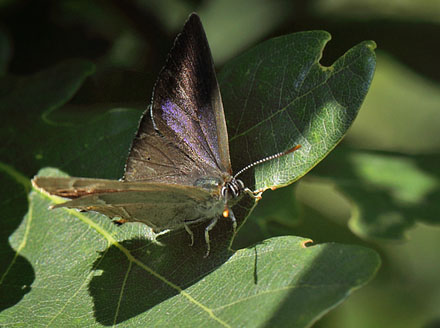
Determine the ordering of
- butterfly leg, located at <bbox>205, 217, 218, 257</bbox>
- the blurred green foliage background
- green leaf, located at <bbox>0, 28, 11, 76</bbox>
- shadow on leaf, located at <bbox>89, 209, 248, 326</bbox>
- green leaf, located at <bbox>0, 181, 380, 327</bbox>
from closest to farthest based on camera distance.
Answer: green leaf, located at <bbox>0, 181, 380, 327</bbox> < shadow on leaf, located at <bbox>89, 209, 248, 326</bbox> < butterfly leg, located at <bbox>205, 217, 218, 257</bbox> < the blurred green foliage background < green leaf, located at <bbox>0, 28, 11, 76</bbox>

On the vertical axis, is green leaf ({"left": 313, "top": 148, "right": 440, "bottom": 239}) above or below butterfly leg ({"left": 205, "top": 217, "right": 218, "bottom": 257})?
below

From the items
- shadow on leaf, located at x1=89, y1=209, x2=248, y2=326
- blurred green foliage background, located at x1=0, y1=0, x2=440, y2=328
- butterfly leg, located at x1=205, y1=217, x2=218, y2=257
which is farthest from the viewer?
blurred green foliage background, located at x1=0, y1=0, x2=440, y2=328

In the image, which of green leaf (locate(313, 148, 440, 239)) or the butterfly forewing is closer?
the butterfly forewing

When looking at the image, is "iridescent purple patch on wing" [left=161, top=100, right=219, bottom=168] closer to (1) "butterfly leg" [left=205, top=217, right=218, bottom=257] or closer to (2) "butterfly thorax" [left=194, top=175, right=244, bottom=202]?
(2) "butterfly thorax" [left=194, top=175, right=244, bottom=202]

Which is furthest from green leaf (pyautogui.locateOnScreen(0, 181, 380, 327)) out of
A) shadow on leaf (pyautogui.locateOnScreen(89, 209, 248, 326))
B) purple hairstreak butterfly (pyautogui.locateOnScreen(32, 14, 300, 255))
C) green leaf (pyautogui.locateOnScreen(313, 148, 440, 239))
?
green leaf (pyautogui.locateOnScreen(313, 148, 440, 239))

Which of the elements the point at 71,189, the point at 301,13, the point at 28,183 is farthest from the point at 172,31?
the point at 71,189

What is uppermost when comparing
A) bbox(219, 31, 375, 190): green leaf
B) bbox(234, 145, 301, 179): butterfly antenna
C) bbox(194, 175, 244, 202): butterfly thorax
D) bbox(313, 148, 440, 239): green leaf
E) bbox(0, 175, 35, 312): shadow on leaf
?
bbox(219, 31, 375, 190): green leaf

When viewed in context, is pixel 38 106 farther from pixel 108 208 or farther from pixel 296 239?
pixel 296 239
